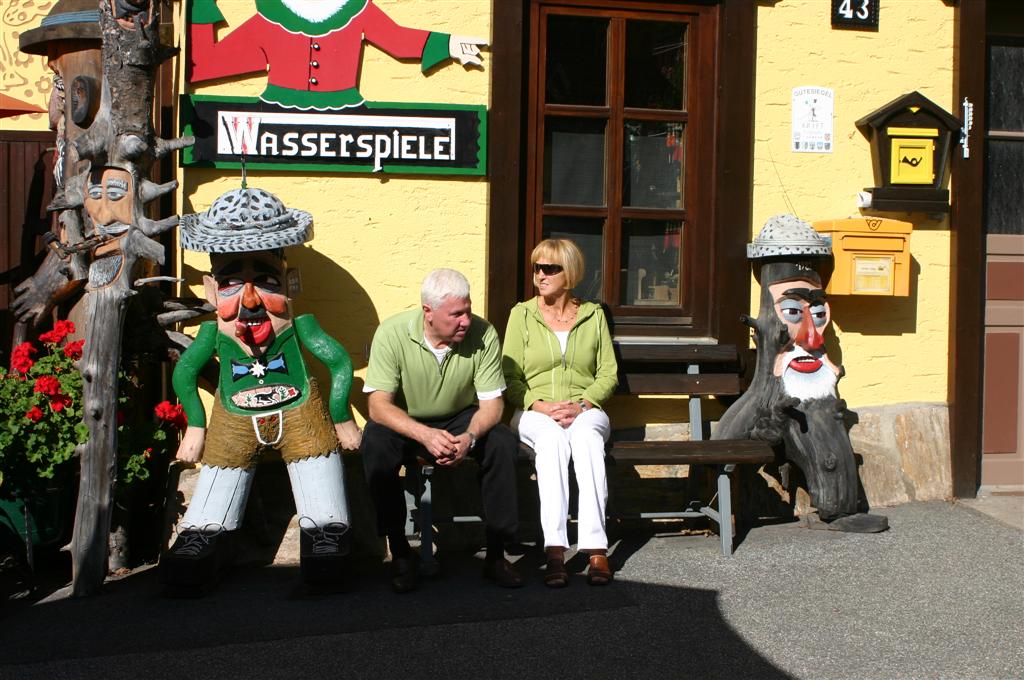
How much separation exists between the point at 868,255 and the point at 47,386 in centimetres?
415

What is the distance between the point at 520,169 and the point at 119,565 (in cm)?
281

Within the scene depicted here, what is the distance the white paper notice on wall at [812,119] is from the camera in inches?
256

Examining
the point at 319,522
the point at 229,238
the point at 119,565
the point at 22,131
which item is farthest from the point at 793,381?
the point at 22,131

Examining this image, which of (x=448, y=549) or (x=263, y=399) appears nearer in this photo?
(x=263, y=399)

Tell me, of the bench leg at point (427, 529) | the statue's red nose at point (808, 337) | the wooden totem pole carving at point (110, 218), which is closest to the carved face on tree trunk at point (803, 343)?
the statue's red nose at point (808, 337)

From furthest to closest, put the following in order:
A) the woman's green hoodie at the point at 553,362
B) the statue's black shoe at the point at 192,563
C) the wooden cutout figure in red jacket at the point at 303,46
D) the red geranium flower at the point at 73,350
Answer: the wooden cutout figure in red jacket at the point at 303,46 < the woman's green hoodie at the point at 553,362 < the red geranium flower at the point at 73,350 < the statue's black shoe at the point at 192,563

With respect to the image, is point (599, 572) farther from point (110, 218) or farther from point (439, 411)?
point (110, 218)

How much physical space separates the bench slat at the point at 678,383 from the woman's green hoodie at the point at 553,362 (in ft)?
1.44

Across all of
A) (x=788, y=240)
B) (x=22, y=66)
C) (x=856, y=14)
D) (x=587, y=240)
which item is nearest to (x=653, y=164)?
(x=587, y=240)

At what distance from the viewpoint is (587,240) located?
21.2ft

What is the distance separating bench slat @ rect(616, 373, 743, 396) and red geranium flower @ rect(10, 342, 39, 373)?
9.28 feet

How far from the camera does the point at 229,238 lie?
16.3 feet

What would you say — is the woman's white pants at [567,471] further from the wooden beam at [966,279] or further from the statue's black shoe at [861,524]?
the wooden beam at [966,279]

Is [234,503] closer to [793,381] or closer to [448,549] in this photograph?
[448,549]
